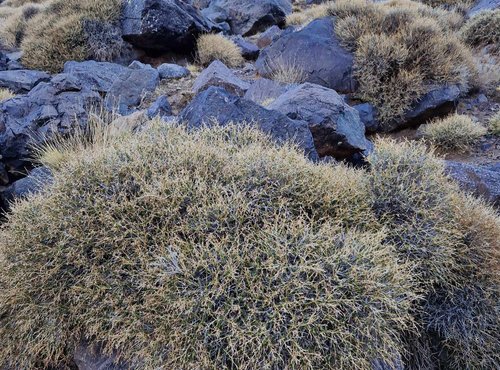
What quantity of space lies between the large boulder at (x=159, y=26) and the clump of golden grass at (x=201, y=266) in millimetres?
7767

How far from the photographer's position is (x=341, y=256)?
9.34 feet

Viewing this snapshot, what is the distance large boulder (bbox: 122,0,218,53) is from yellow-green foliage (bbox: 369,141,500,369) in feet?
27.7

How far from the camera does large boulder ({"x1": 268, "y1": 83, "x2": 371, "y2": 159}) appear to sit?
568cm

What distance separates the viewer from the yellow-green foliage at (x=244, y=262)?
2609 mm

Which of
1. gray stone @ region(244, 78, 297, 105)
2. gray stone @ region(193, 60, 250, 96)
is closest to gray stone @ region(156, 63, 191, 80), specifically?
gray stone @ region(193, 60, 250, 96)

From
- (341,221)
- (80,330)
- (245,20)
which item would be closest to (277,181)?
(341,221)

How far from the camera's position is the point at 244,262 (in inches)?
112

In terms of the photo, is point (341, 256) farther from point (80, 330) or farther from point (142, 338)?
point (80, 330)

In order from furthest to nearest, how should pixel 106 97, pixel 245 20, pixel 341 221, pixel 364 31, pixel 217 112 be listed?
pixel 245 20 → pixel 364 31 → pixel 106 97 → pixel 217 112 → pixel 341 221

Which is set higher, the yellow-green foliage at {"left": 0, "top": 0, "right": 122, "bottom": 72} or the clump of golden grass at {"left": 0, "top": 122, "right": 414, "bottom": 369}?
the clump of golden grass at {"left": 0, "top": 122, "right": 414, "bottom": 369}

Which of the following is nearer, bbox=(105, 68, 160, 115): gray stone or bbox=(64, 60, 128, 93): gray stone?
bbox=(105, 68, 160, 115): gray stone

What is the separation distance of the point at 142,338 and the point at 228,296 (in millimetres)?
635

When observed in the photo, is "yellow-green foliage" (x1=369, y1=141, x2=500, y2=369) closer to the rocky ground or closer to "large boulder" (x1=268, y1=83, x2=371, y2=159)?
the rocky ground

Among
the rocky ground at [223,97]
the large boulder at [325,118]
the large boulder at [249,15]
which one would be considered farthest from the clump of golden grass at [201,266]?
the large boulder at [249,15]
